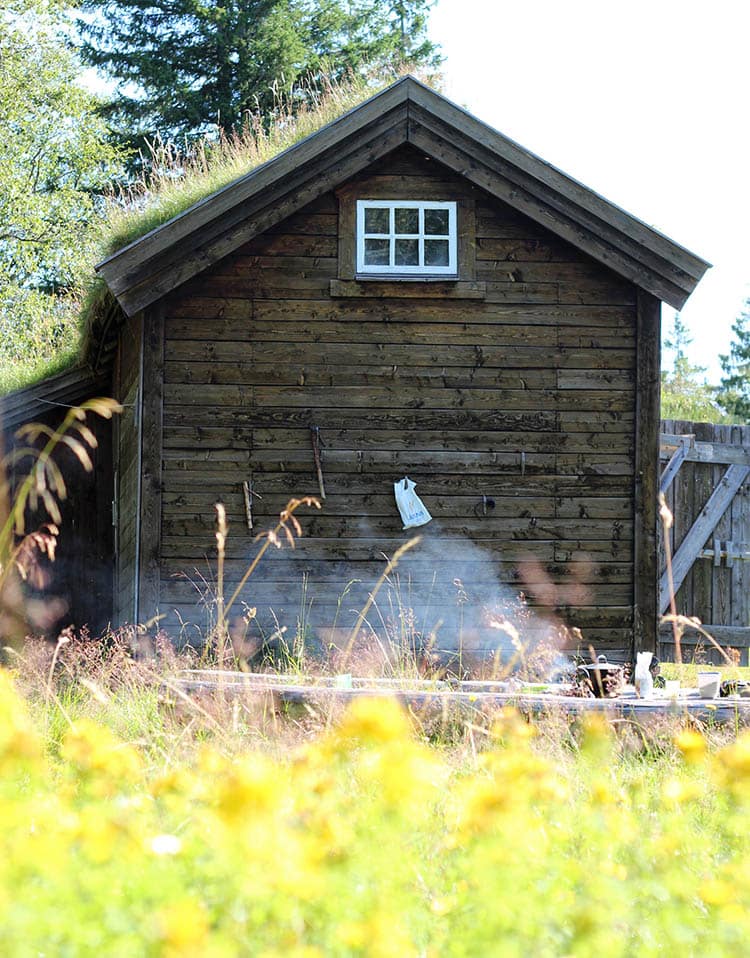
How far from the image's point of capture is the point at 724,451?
42.1 ft

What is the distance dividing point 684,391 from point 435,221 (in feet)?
86.2

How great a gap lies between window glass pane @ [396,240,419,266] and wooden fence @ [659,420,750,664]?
420cm

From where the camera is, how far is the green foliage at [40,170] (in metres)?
21.7

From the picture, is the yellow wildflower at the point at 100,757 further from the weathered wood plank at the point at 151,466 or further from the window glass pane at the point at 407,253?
the window glass pane at the point at 407,253

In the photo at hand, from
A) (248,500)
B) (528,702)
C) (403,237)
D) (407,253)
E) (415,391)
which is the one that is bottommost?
(528,702)

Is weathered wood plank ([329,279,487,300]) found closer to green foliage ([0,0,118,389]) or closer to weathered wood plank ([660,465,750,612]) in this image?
weathered wood plank ([660,465,750,612])

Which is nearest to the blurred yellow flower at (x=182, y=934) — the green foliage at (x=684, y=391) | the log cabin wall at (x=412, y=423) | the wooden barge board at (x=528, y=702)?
the wooden barge board at (x=528, y=702)

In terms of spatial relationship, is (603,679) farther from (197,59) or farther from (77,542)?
(197,59)

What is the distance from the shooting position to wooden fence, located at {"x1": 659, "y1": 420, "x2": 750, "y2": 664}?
12.7m

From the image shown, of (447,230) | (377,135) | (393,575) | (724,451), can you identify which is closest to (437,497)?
(393,575)

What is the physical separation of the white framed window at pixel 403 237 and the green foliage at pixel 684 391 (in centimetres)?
1125

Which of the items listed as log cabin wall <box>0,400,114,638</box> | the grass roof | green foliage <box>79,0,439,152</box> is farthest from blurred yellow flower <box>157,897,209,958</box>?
green foliage <box>79,0,439,152</box>

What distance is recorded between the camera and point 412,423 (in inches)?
396

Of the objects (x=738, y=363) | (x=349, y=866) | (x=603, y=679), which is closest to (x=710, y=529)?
(x=603, y=679)
